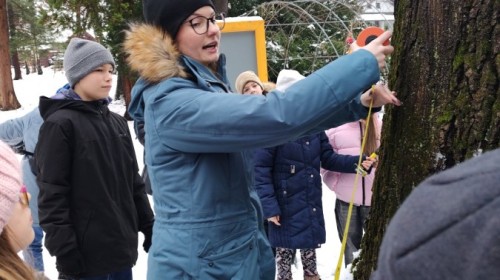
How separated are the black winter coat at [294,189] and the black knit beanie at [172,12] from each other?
6.13ft

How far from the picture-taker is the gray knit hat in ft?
10.3

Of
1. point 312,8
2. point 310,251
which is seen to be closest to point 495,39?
point 310,251

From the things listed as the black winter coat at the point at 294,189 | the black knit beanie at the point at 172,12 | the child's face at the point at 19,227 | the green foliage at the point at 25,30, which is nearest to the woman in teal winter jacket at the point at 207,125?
the black knit beanie at the point at 172,12

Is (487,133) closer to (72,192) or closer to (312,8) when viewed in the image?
(72,192)

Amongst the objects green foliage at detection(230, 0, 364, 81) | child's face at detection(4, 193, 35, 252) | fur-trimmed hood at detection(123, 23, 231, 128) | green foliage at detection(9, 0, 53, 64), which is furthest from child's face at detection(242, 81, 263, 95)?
green foliage at detection(9, 0, 53, 64)

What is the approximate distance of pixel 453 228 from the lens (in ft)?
1.64

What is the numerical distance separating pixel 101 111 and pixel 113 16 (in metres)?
9.56

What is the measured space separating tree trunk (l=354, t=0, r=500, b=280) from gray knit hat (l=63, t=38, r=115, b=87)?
77.9 inches

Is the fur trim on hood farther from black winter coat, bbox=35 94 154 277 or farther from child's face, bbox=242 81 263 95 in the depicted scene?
child's face, bbox=242 81 263 95

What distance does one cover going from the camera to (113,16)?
471 inches

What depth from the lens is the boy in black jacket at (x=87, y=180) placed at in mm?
2730

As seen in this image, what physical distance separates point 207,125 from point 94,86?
1719 millimetres

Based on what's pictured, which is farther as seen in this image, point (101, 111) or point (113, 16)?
point (113, 16)

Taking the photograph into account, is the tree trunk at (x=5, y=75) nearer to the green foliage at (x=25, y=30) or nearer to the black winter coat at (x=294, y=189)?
the green foliage at (x=25, y=30)
